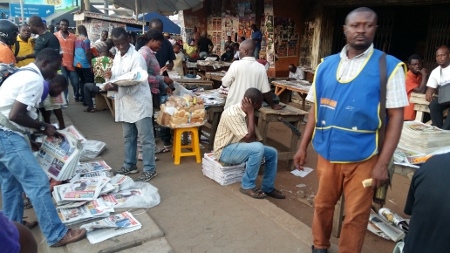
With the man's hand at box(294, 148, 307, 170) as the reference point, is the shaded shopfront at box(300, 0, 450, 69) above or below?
above

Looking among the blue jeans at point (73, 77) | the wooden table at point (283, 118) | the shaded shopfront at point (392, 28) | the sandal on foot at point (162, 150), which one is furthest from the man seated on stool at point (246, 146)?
the blue jeans at point (73, 77)

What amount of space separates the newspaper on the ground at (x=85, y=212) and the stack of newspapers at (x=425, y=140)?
264 cm

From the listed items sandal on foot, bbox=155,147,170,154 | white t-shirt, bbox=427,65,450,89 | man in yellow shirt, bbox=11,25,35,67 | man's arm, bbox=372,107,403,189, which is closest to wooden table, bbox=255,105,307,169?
sandal on foot, bbox=155,147,170,154

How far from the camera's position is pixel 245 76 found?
467 cm

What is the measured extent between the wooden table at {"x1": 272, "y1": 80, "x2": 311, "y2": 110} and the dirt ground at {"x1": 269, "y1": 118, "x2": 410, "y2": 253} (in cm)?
237

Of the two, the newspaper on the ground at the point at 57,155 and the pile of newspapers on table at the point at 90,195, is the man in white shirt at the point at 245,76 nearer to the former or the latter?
the pile of newspapers on table at the point at 90,195

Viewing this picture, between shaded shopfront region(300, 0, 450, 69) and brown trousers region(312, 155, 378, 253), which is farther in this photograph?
shaded shopfront region(300, 0, 450, 69)

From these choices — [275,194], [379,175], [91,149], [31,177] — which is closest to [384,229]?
[275,194]

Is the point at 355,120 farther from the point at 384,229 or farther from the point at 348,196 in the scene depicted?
the point at 384,229

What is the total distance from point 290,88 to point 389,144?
5.54 metres

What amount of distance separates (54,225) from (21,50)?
4.88m

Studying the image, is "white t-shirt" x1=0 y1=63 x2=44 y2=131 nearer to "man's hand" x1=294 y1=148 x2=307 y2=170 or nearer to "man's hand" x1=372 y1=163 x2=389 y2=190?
"man's hand" x1=294 y1=148 x2=307 y2=170

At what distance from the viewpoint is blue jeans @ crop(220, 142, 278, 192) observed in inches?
148

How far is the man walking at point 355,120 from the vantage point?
217 cm
